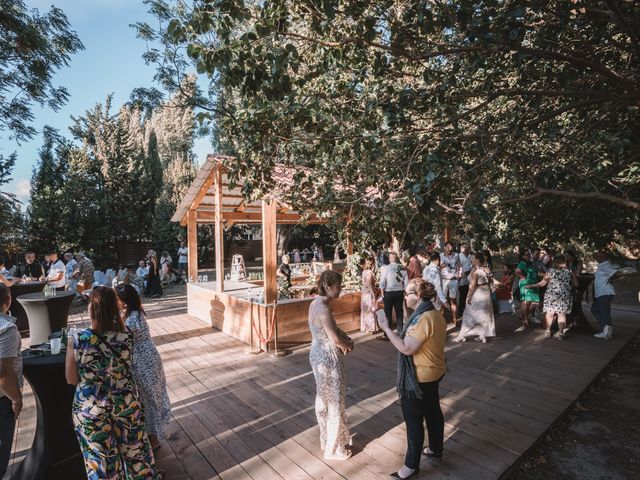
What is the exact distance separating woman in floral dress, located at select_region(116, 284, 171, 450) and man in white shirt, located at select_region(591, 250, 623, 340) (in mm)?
7507

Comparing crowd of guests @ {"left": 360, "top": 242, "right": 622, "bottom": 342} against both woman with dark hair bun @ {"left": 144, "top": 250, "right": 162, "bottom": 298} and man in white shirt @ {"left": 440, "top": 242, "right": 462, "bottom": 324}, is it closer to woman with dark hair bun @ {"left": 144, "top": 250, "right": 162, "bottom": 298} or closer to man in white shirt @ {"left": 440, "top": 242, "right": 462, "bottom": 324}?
man in white shirt @ {"left": 440, "top": 242, "right": 462, "bottom": 324}

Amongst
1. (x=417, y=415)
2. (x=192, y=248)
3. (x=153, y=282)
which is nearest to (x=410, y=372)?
(x=417, y=415)

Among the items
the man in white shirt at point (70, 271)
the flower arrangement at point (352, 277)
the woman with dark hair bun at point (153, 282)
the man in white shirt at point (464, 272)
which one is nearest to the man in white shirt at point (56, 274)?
the man in white shirt at point (70, 271)

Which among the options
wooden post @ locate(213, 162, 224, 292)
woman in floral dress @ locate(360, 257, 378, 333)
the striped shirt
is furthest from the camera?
wooden post @ locate(213, 162, 224, 292)

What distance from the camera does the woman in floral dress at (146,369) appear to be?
3354 mm

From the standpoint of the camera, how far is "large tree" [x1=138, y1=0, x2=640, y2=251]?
9.78 ft

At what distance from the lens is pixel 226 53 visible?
287 cm

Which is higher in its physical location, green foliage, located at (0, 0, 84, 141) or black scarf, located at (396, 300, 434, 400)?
green foliage, located at (0, 0, 84, 141)

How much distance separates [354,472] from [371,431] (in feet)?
2.32

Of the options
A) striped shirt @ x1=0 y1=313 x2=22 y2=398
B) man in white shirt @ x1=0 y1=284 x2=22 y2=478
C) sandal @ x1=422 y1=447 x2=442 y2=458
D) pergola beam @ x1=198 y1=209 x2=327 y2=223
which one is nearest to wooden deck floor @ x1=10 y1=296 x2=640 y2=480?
sandal @ x1=422 y1=447 x2=442 y2=458

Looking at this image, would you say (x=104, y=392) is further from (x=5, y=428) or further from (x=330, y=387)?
(x=330, y=387)

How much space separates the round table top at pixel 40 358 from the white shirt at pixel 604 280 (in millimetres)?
8428

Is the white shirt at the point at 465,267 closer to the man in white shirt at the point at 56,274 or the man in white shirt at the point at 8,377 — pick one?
the man in white shirt at the point at 8,377

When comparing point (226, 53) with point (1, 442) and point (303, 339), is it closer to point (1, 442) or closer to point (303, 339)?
point (1, 442)
